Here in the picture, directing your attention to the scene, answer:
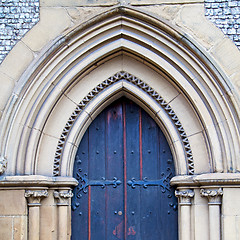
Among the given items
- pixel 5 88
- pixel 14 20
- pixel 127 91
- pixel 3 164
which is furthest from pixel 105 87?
pixel 3 164

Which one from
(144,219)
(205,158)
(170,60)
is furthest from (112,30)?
(144,219)

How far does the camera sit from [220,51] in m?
5.61

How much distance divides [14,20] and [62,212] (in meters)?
2.02

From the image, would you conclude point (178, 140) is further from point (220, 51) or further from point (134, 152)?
point (220, 51)

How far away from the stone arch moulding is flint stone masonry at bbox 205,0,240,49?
1.11 ft

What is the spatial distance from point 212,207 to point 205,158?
1.67ft

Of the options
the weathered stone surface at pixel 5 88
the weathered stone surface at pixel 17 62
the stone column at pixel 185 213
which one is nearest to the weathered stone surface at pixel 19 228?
the weathered stone surface at pixel 5 88

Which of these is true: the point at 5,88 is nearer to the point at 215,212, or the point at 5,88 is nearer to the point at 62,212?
the point at 62,212

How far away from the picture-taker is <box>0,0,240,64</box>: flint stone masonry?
5.66 metres

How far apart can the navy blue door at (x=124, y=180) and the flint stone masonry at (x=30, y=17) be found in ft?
3.95

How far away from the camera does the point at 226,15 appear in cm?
567

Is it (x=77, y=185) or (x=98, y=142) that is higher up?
(x=98, y=142)

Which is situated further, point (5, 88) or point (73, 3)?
point (73, 3)

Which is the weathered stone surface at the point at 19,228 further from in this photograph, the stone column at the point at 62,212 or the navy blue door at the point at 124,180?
the navy blue door at the point at 124,180
